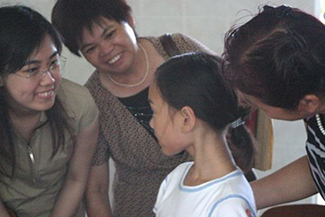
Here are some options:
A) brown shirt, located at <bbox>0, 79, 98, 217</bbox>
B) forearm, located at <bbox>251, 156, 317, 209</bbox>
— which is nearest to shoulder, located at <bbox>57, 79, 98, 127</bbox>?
brown shirt, located at <bbox>0, 79, 98, 217</bbox>

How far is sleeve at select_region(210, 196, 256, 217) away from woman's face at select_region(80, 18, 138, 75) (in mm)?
701

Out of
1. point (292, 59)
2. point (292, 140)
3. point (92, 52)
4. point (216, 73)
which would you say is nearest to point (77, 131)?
point (92, 52)

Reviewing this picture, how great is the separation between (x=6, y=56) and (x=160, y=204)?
1.94ft

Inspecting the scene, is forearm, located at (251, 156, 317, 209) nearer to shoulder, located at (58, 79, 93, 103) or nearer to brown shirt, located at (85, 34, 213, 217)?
brown shirt, located at (85, 34, 213, 217)

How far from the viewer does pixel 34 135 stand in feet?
6.00

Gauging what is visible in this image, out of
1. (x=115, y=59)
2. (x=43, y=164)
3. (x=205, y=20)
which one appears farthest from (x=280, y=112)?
(x=205, y=20)

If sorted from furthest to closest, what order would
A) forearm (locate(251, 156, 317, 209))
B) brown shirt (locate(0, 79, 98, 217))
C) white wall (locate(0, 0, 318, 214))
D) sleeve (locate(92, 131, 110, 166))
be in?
1. white wall (locate(0, 0, 318, 214))
2. sleeve (locate(92, 131, 110, 166))
3. brown shirt (locate(0, 79, 98, 217))
4. forearm (locate(251, 156, 317, 209))

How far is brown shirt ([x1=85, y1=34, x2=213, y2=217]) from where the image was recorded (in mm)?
1892

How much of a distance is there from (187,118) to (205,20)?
4.86 ft

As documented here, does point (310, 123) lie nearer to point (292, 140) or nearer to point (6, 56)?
point (6, 56)

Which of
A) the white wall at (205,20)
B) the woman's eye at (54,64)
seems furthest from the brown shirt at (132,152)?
the white wall at (205,20)

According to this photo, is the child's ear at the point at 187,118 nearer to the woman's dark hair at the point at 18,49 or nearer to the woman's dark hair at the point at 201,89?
the woman's dark hair at the point at 201,89

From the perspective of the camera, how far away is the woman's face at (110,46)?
184cm

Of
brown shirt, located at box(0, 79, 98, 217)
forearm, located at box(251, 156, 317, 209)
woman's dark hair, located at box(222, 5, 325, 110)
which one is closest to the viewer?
woman's dark hair, located at box(222, 5, 325, 110)
